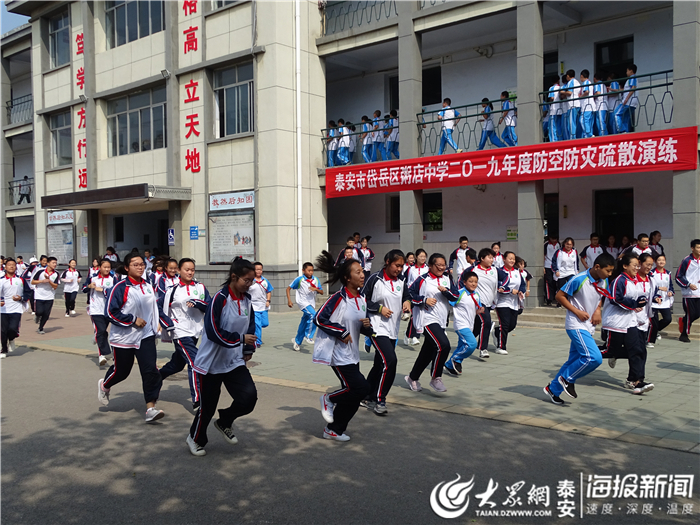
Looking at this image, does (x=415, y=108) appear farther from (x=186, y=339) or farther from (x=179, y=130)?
(x=186, y=339)

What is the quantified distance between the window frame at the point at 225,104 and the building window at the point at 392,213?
16.2 ft

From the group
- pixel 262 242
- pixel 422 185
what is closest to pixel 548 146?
pixel 422 185

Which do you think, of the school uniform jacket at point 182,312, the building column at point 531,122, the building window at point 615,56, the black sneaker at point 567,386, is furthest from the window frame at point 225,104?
the black sneaker at point 567,386

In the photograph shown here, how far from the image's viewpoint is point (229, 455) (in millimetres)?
5543

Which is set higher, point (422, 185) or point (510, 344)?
point (422, 185)

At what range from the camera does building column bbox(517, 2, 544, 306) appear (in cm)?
1460

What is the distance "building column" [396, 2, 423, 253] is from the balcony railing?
19.0 metres

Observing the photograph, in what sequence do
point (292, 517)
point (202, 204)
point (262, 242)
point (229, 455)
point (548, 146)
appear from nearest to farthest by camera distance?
1. point (292, 517)
2. point (229, 455)
3. point (548, 146)
4. point (262, 242)
5. point (202, 204)

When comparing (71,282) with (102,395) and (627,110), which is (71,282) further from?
(627,110)

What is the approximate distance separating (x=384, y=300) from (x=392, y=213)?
13778 millimetres

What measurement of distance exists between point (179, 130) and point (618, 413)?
56.3ft

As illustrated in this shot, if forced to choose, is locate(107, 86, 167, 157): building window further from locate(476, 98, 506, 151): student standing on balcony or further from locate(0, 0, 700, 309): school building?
locate(476, 98, 506, 151): student standing on balcony

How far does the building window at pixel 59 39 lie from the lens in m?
25.2

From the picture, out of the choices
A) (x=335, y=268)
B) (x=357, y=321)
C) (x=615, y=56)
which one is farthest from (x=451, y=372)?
(x=615, y=56)
